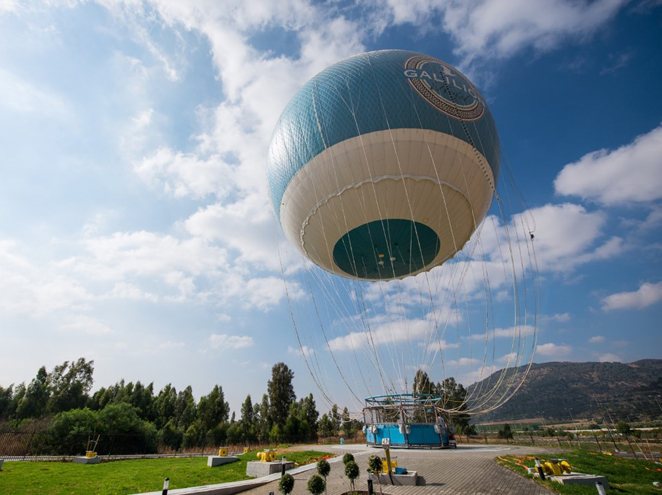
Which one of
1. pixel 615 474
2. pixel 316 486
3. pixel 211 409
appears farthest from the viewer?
pixel 211 409

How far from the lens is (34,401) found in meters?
52.0

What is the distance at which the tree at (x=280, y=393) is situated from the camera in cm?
5017

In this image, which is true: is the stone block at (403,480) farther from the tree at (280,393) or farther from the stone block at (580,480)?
Answer: the tree at (280,393)

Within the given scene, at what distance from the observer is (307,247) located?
49.5 ft

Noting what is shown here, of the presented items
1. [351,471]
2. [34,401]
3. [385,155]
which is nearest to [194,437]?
[34,401]

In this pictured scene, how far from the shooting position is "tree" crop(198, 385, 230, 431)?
49.8 m

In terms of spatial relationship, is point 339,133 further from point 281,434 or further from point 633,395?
point 633,395

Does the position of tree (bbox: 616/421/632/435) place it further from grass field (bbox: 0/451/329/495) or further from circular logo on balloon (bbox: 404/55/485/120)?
circular logo on balloon (bbox: 404/55/485/120)

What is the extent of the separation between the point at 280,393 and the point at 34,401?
A: 123ft

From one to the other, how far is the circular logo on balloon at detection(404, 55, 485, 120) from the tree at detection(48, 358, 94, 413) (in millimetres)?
65844

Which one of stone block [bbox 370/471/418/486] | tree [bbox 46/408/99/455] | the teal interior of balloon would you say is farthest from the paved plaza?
tree [bbox 46/408/99/455]

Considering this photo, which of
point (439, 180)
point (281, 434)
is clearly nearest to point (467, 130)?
point (439, 180)

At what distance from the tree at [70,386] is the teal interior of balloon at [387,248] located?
196ft

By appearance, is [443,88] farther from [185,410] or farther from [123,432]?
[185,410]
